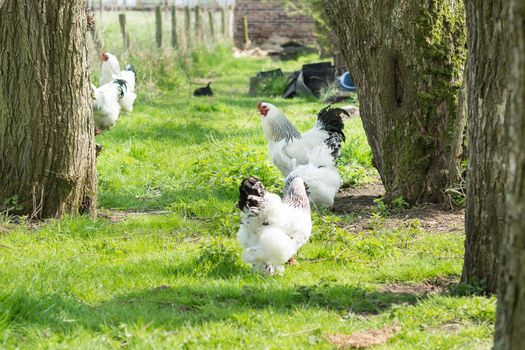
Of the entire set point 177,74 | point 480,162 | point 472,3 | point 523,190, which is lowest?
point 177,74

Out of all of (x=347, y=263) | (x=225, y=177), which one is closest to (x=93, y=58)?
(x=225, y=177)

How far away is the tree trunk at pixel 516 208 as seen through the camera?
3078 millimetres

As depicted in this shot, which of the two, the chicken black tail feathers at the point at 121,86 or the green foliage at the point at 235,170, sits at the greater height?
the chicken black tail feathers at the point at 121,86

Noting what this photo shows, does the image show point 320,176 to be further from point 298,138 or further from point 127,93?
point 127,93

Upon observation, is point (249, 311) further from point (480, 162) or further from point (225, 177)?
point (225, 177)

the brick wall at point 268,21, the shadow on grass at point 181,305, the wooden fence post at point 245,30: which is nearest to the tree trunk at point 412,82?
the shadow on grass at point 181,305

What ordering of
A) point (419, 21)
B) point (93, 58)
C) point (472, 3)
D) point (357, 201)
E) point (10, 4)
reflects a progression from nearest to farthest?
1. point (472, 3)
2. point (10, 4)
3. point (419, 21)
4. point (357, 201)
5. point (93, 58)

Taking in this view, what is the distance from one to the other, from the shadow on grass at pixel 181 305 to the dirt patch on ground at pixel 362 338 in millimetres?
468

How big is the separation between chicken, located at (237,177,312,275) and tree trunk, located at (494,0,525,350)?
9.24ft

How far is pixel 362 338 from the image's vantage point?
15.9 ft

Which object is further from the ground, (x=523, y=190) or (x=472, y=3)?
(x=472, y=3)

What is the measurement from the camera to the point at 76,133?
7.78m

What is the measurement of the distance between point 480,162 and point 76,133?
4.11m

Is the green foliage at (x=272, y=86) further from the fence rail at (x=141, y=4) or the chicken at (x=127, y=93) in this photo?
the chicken at (x=127, y=93)
